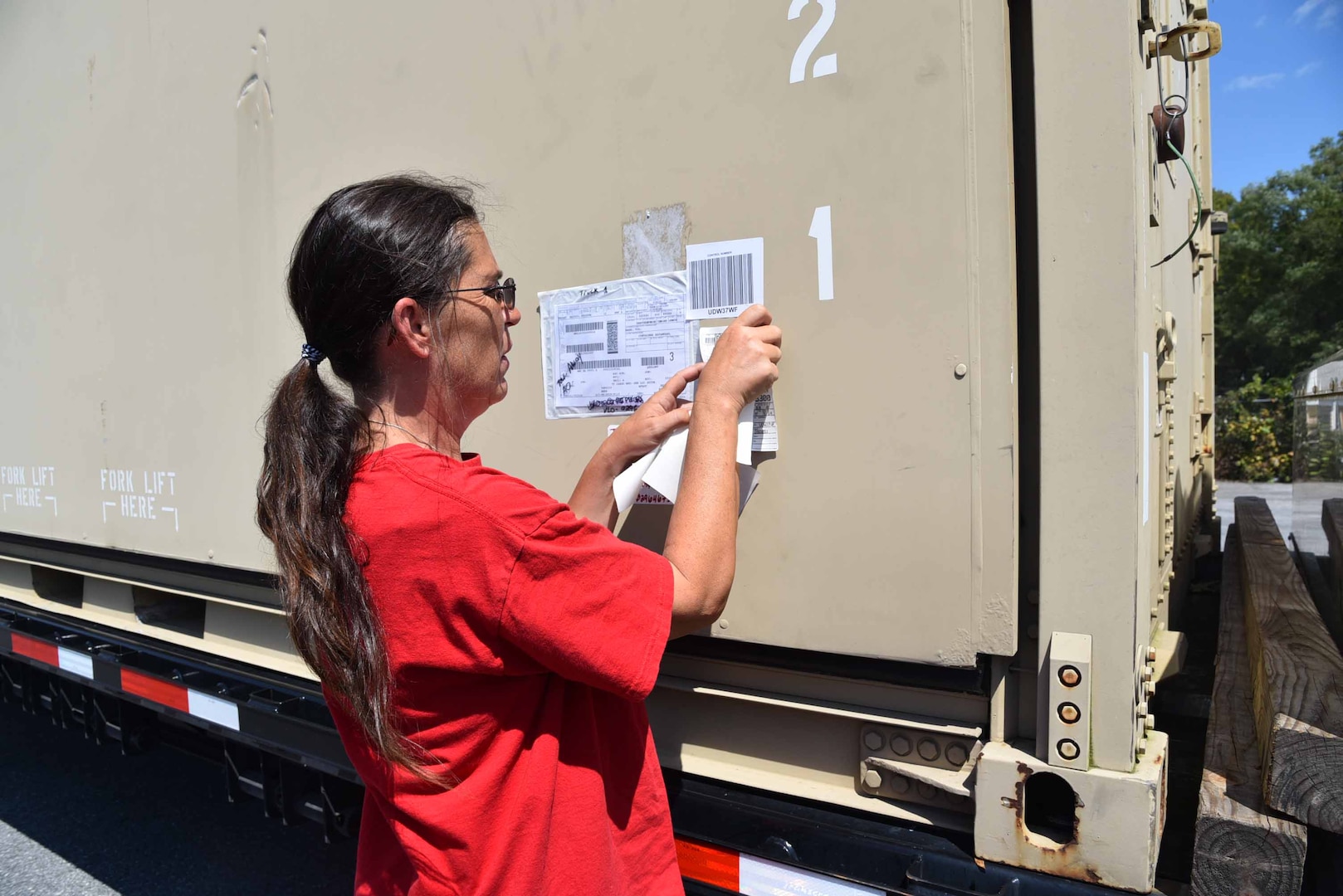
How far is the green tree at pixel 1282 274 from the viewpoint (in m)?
26.0

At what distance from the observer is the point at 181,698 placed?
7.79ft

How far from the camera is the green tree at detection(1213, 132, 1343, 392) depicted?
26016 mm

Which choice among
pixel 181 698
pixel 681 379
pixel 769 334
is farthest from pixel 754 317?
pixel 181 698

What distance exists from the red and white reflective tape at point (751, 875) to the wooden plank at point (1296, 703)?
1.82ft

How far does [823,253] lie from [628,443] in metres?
0.40

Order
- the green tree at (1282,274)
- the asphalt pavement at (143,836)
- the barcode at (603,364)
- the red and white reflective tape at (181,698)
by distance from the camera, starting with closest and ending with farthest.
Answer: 1. the barcode at (603,364)
2. the red and white reflective tape at (181,698)
3. the asphalt pavement at (143,836)
4. the green tree at (1282,274)

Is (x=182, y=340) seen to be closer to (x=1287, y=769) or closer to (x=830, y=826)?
(x=830, y=826)

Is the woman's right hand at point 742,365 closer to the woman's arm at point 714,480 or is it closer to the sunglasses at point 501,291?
the woman's arm at point 714,480

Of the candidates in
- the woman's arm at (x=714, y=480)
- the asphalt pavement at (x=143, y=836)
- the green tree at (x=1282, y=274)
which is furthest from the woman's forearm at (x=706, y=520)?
the green tree at (x=1282, y=274)

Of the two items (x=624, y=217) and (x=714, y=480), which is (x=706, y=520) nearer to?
(x=714, y=480)

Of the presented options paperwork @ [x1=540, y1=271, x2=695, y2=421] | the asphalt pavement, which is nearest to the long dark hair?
paperwork @ [x1=540, y1=271, x2=695, y2=421]

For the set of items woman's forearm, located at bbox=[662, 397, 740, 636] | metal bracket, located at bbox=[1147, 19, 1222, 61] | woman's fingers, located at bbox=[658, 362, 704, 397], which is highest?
metal bracket, located at bbox=[1147, 19, 1222, 61]

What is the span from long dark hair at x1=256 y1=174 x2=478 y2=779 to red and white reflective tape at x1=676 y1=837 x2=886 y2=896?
555 millimetres

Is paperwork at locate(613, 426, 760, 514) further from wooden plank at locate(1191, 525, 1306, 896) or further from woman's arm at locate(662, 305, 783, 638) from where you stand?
wooden plank at locate(1191, 525, 1306, 896)
